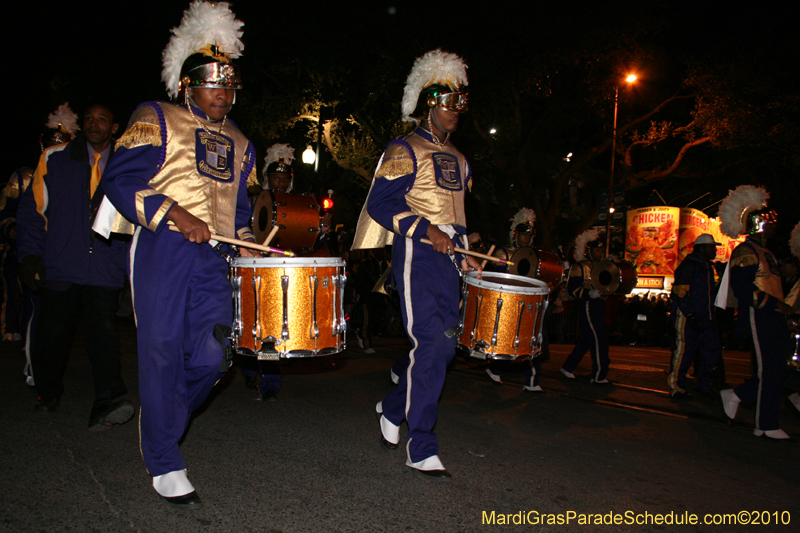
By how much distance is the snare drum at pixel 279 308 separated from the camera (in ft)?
11.2

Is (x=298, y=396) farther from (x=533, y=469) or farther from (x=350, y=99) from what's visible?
(x=350, y=99)

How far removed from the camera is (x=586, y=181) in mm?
34969

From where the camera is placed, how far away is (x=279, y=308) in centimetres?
342

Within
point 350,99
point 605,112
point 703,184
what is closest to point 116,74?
point 350,99

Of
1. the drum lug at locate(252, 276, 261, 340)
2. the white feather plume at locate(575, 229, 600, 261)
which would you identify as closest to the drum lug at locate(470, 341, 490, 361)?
→ the drum lug at locate(252, 276, 261, 340)

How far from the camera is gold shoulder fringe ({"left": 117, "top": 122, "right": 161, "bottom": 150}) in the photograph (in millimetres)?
3078

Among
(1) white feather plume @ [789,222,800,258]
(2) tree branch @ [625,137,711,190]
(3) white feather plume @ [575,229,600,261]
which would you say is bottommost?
(3) white feather plume @ [575,229,600,261]

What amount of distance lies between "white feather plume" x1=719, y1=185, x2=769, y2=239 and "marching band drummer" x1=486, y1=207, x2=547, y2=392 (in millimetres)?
2480

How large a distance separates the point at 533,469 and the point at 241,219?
259cm

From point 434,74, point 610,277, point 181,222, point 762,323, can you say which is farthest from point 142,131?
point 610,277

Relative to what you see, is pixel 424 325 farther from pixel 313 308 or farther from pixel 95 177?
pixel 95 177

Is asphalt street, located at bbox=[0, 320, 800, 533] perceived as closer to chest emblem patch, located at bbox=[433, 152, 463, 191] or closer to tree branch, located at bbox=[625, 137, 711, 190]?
chest emblem patch, located at bbox=[433, 152, 463, 191]

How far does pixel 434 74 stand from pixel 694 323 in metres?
5.28

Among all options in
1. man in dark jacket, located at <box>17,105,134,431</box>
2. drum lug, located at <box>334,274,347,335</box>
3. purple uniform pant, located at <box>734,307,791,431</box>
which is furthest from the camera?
purple uniform pant, located at <box>734,307,791,431</box>
